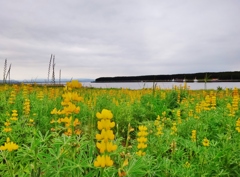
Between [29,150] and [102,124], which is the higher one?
[102,124]

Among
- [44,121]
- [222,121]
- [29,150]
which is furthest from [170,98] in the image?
[29,150]

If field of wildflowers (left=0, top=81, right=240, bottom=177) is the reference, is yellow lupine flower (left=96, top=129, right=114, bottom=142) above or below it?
above

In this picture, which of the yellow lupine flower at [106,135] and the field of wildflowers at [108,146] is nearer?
the yellow lupine flower at [106,135]

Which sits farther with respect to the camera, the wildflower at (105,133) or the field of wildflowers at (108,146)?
the field of wildflowers at (108,146)

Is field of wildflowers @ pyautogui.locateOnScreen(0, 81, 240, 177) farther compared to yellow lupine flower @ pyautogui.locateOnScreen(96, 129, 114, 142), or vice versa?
field of wildflowers @ pyautogui.locateOnScreen(0, 81, 240, 177)

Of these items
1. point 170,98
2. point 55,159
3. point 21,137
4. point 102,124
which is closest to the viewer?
point 102,124

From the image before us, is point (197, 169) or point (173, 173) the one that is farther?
point (197, 169)

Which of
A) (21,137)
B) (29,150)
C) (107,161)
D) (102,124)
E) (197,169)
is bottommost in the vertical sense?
(197,169)

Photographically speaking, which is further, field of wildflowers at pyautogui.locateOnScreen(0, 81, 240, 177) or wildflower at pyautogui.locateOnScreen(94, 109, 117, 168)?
field of wildflowers at pyautogui.locateOnScreen(0, 81, 240, 177)

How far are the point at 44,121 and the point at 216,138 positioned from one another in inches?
118

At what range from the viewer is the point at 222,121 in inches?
169

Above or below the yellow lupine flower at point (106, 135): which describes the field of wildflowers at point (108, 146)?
below

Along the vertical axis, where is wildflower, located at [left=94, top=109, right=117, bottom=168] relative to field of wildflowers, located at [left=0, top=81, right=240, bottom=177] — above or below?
above

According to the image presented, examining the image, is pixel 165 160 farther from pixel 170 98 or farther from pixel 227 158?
pixel 170 98
